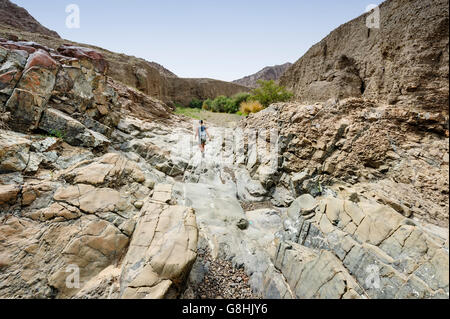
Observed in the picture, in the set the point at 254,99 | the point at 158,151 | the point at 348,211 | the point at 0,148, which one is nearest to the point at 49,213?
the point at 0,148

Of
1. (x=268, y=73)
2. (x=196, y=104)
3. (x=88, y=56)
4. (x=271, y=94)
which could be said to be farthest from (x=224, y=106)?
(x=268, y=73)

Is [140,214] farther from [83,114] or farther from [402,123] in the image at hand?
[402,123]

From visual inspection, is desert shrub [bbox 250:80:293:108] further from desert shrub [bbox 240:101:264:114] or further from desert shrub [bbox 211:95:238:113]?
desert shrub [bbox 211:95:238:113]

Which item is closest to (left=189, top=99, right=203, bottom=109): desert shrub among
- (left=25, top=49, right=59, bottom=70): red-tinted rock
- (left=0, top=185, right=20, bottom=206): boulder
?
(left=25, top=49, right=59, bottom=70): red-tinted rock

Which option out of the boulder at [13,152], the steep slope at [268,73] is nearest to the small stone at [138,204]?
the boulder at [13,152]

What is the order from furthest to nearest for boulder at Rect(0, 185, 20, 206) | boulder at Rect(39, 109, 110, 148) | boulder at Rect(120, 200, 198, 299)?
boulder at Rect(39, 109, 110, 148), boulder at Rect(0, 185, 20, 206), boulder at Rect(120, 200, 198, 299)

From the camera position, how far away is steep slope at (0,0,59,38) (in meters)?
20.3

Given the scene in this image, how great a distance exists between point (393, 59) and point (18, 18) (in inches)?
1493

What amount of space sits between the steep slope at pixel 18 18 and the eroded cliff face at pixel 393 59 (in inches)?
1304

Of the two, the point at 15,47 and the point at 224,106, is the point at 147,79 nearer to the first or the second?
the point at 224,106

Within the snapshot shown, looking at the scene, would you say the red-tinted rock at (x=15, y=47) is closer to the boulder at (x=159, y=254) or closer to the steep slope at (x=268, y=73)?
the boulder at (x=159, y=254)

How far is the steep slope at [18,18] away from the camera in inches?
798

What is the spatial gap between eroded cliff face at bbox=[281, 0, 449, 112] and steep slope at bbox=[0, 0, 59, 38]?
33116mm
